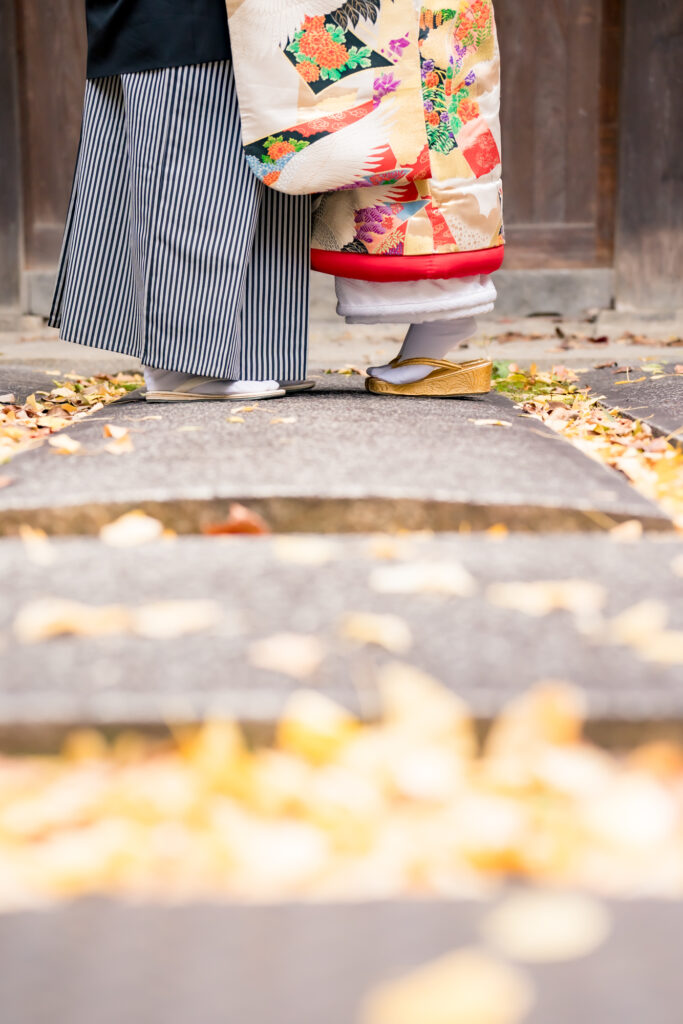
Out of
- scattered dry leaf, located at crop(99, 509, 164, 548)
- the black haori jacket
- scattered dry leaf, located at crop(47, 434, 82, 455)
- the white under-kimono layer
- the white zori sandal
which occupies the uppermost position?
the black haori jacket

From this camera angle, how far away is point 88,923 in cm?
64

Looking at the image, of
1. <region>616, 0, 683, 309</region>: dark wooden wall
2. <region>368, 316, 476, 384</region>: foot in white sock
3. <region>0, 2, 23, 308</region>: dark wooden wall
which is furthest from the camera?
<region>0, 2, 23, 308</region>: dark wooden wall

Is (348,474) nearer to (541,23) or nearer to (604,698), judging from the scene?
(604,698)

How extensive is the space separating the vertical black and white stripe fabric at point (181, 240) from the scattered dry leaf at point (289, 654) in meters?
1.31

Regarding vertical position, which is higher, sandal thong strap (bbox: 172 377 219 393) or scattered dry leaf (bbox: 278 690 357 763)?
sandal thong strap (bbox: 172 377 219 393)

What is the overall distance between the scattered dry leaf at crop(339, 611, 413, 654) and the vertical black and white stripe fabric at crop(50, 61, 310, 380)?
1276mm

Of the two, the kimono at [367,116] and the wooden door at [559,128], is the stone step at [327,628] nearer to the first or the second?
the kimono at [367,116]

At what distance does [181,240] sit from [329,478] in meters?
0.87

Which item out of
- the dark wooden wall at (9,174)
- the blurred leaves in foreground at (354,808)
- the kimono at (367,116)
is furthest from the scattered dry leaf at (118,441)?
the dark wooden wall at (9,174)

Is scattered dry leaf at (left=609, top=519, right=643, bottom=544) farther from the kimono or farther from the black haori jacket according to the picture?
the black haori jacket

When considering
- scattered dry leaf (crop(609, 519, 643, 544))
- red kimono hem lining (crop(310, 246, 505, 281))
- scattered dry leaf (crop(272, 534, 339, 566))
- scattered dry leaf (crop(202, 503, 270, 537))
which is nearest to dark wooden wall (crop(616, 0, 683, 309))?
red kimono hem lining (crop(310, 246, 505, 281))

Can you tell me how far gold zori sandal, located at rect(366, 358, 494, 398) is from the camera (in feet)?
7.94

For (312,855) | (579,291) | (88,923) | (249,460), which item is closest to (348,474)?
(249,460)

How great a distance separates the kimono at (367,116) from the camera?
208cm
